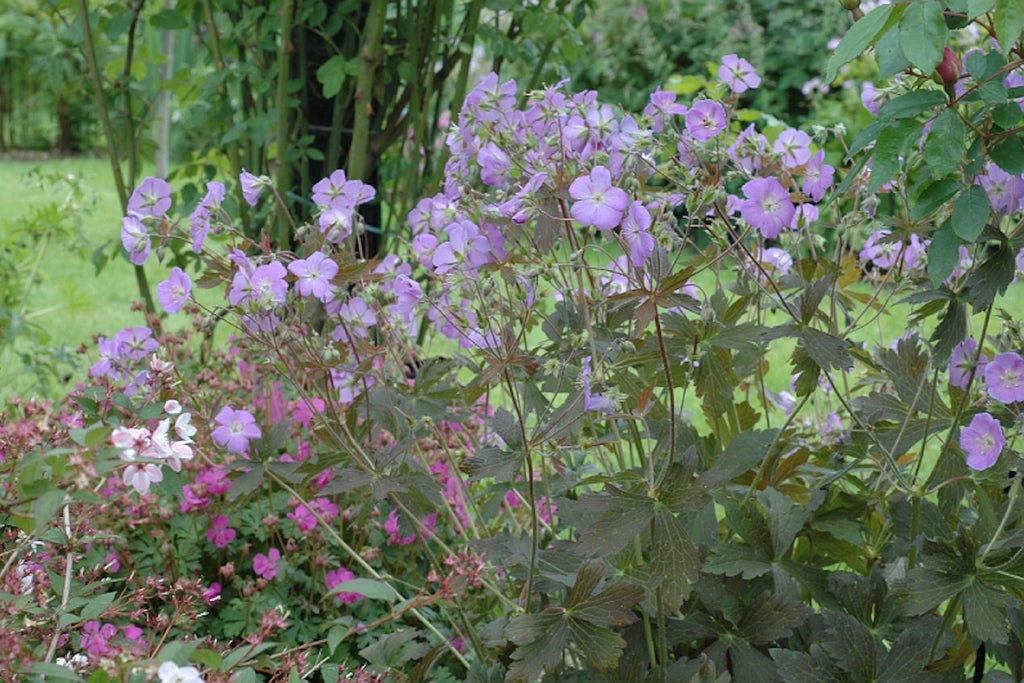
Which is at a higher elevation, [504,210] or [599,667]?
[504,210]

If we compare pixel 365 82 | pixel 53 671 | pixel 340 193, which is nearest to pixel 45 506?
pixel 53 671

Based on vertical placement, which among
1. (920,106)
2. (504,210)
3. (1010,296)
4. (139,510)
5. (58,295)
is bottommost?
(58,295)

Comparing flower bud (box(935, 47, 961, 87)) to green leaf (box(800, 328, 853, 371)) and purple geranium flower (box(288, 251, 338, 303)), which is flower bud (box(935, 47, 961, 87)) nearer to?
green leaf (box(800, 328, 853, 371))

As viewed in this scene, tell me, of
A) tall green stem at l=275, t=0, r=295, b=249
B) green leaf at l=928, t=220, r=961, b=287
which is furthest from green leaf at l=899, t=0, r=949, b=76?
tall green stem at l=275, t=0, r=295, b=249

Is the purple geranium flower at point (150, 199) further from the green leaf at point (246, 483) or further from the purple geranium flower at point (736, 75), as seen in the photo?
the purple geranium flower at point (736, 75)

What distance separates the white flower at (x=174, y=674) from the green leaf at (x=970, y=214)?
0.89 meters

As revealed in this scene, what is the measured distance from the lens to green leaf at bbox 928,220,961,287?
129cm

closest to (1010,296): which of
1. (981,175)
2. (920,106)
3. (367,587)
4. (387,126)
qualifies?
(387,126)

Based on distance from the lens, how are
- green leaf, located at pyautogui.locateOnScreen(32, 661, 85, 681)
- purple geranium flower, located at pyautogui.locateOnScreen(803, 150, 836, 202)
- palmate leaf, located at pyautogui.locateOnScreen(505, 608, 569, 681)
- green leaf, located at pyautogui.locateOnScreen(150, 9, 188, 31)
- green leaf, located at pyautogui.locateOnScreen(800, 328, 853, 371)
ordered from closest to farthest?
green leaf, located at pyautogui.locateOnScreen(32, 661, 85, 681)
palmate leaf, located at pyautogui.locateOnScreen(505, 608, 569, 681)
green leaf, located at pyautogui.locateOnScreen(800, 328, 853, 371)
purple geranium flower, located at pyautogui.locateOnScreen(803, 150, 836, 202)
green leaf, located at pyautogui.locateOnScreen(150, 9, 188, 31)

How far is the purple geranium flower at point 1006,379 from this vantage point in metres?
1.38

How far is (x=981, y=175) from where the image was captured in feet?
4.86

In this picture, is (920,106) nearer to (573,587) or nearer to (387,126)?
(573,587)

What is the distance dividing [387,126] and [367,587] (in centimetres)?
173

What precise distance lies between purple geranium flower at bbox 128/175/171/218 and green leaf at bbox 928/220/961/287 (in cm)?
98
